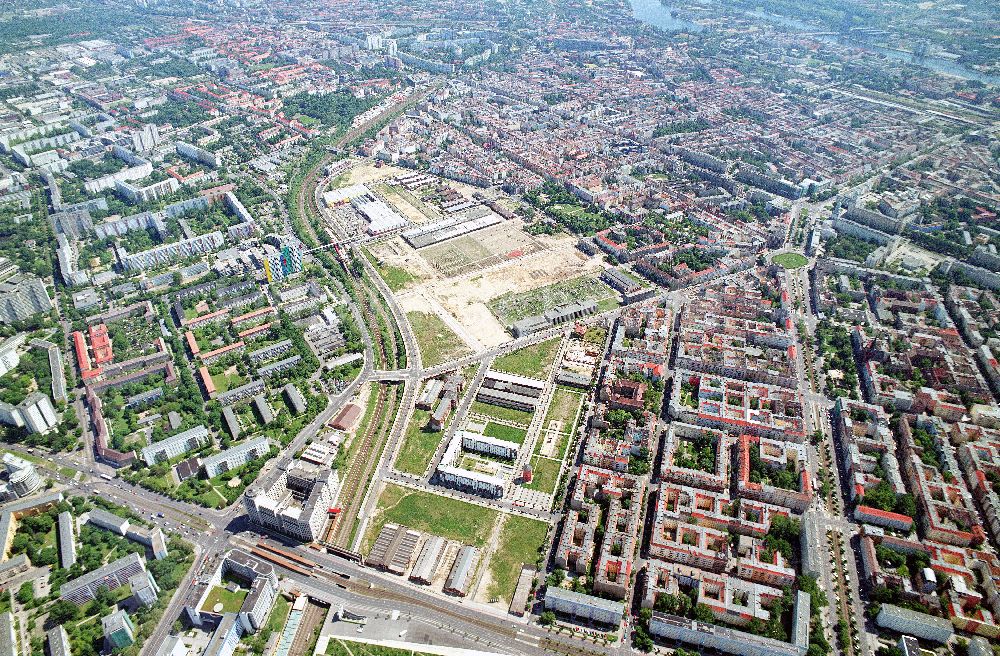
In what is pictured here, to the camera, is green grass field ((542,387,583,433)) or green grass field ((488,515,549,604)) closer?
green grass field ((488,515,549,604))

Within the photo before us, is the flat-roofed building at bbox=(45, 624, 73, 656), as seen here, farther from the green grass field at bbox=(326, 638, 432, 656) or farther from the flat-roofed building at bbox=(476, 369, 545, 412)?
the flat-roofed building at bbox=(476, 369, 545, 412)

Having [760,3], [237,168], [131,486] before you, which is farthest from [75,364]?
[760,3]

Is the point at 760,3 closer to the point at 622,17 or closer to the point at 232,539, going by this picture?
the point at 622,17

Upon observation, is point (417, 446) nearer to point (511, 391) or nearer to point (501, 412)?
point (501, 412)

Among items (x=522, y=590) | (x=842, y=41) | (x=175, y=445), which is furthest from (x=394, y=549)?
(x=842, y=41)

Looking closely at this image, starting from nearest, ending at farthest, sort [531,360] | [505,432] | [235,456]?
[235,456], [505,432], [531,360]

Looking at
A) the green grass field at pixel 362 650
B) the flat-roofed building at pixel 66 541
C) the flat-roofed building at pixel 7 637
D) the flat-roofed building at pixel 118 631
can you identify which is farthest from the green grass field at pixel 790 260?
the flat-roofed building at pixel 7 637

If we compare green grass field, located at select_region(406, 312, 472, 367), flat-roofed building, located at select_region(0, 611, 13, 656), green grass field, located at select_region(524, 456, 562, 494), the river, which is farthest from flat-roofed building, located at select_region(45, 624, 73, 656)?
the river
